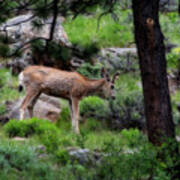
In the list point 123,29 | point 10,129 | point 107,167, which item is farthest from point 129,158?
point 123,29

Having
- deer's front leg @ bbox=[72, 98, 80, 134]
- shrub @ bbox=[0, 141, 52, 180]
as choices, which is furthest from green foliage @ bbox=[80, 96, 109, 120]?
shrub @ bbox=[0, 141, 52, 180]

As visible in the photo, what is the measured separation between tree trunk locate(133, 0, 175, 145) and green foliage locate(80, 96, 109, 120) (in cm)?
555

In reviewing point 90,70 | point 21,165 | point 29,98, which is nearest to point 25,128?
point 29,98

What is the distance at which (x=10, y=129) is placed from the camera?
32.9 ft

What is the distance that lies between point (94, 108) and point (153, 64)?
6.11m

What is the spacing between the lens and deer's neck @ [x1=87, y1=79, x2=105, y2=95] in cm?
1255

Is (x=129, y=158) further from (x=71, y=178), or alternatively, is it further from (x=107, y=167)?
(x=71, y=178)

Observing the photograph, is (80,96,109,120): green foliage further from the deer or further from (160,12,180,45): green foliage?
(160,12,180,45): green foliage

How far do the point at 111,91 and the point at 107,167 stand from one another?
6989 millimetres

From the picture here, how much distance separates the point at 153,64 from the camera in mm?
6852

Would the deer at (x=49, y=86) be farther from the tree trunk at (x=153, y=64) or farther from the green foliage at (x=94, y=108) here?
the tree trunk at (x=153, y=64)

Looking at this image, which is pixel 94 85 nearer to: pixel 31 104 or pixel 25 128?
pixel 31 104

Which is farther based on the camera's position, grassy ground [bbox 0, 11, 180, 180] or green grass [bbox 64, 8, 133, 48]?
green grass [bbox 64, 8, 133, 48]

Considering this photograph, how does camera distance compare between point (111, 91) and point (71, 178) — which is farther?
point (111, 91)
